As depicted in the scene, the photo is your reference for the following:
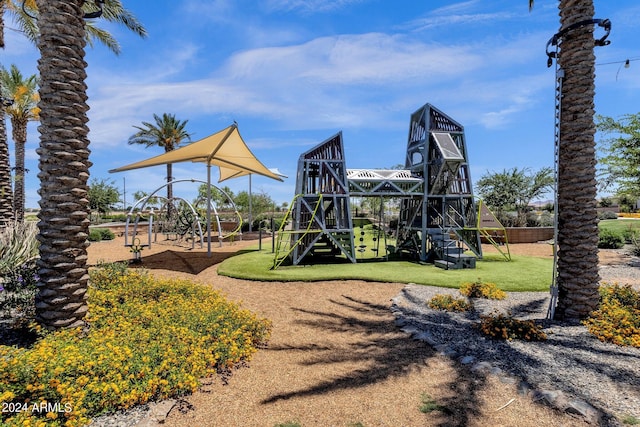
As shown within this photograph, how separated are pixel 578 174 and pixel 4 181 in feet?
58.8

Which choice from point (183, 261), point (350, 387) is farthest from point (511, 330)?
point (183, 261)

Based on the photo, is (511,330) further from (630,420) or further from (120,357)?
(120,357)

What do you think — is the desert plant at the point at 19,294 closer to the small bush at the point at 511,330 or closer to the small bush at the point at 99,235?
the small bush at the point at 511,330

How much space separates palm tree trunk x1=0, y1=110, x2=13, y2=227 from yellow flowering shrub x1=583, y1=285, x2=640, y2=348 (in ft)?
55.1

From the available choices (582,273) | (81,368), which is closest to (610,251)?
(582,273)

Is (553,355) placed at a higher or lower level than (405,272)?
lower

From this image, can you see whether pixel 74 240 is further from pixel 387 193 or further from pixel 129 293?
pixel 387 193

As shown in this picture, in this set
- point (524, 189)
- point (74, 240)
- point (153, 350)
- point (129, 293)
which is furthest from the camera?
point (524, 189)

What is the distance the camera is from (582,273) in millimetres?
6035

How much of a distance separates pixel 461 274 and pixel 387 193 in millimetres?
4163

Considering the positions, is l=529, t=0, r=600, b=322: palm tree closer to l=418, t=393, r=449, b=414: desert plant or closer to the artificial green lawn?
the artificial green lawn

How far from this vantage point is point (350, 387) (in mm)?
4098

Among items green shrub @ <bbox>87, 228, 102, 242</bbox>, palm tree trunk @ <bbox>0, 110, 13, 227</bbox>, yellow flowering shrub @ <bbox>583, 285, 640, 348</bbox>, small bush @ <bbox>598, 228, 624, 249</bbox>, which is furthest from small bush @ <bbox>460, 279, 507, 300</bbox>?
green shrub @ <bbox>87, 228, 102, 242</bbox>

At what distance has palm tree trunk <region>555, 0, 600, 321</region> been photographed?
6.02m
